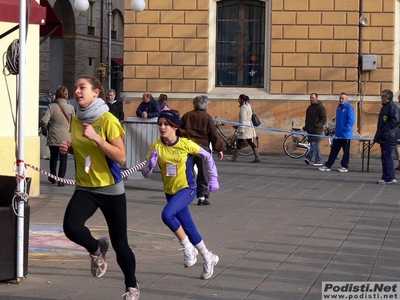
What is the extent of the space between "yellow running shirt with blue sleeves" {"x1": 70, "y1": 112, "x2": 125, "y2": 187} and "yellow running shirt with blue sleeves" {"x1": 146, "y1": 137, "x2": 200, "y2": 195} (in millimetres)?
1361

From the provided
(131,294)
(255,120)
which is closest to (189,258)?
(131,294)

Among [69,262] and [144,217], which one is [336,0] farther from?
[69,262]

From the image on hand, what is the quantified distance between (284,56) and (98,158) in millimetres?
18585

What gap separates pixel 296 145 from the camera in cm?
2419

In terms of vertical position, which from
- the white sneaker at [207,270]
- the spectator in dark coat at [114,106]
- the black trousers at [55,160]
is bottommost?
the white sneaker at [207,270]

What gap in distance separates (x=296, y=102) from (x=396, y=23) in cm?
349

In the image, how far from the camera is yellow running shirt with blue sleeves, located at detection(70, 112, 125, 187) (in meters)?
6.97

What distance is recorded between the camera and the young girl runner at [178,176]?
8266mm

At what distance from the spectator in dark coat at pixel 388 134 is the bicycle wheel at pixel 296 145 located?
598cm

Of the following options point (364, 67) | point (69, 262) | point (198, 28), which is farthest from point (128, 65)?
point (69, 262)

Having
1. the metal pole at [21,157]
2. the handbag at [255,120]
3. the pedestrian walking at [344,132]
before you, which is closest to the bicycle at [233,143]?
the handbag at [255,120]

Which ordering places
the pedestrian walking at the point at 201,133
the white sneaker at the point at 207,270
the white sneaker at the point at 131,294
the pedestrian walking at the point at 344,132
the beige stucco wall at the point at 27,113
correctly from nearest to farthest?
the white sneaker at the point at 131,294 < the white sneaker at the point at 207,270 < the beige stucco wall at the point at 27,113 < the pedestrian walking at the point at 201,133 < the pedestrian walking at the point at 344,132

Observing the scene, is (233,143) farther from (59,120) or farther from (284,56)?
(59,120)

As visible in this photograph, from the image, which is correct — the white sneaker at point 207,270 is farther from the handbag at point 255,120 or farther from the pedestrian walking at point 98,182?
the handbag at point 255,120
